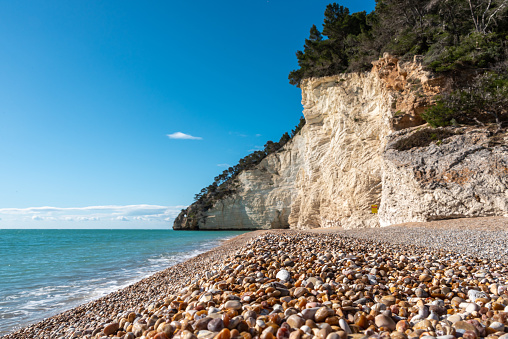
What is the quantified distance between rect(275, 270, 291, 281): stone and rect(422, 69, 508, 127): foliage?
1562 cm

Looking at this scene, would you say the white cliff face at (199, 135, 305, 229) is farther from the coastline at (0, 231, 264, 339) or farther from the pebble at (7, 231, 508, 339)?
the pebble at (7, 231, 508, 339)

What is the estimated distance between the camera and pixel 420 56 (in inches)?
696

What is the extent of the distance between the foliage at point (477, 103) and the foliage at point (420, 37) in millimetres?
1699

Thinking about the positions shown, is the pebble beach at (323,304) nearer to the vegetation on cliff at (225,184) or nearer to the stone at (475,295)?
the stone at (475,295)

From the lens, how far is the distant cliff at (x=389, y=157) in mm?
12391

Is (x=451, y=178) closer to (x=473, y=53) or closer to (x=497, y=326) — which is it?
(x=473, y=53)

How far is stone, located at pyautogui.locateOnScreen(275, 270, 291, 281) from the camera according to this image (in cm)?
349

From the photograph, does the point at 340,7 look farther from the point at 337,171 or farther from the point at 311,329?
the point at 311,329

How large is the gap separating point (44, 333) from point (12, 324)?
5.18 feet

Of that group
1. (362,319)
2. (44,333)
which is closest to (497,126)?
(362,319)

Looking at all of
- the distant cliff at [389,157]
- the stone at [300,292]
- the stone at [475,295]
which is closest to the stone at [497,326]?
the stone at [475,295]

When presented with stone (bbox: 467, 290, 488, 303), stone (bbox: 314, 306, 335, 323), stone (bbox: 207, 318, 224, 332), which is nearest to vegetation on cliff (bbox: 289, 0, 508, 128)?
stone (bbox: 467, 290, 488, 303)

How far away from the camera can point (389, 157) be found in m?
15.8

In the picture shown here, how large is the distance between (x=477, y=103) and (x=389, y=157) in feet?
16.0
